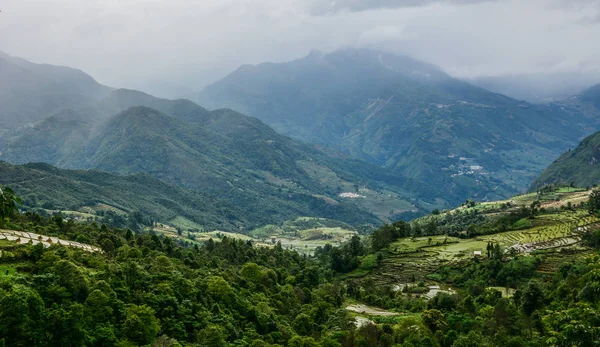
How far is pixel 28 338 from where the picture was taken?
4766cm

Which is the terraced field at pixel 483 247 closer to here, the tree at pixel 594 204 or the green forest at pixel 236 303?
the tree at pixel 594 204

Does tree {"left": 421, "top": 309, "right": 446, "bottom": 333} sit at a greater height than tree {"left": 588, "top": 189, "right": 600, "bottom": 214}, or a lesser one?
lesser

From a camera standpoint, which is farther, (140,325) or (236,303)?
(236,303)

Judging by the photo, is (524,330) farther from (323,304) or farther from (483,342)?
(323,304)

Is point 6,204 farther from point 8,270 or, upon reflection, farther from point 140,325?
point 8,270

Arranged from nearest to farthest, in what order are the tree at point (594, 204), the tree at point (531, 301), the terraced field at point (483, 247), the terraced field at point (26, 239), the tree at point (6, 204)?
1. the tree at point (6, 204)
2. the terraced field at point (26, 239)
3. the tree at point (531, 301)
4. the terraced field at point (483, 247)
5. the tree at point (594, 204)

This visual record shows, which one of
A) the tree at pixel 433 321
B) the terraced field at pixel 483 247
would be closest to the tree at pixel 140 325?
the tree at pixel 433 321

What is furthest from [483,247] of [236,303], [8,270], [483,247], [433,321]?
[8,270]

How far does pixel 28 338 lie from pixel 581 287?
231ft

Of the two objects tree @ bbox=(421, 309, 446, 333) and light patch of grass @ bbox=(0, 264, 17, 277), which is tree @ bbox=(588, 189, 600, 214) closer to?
tree @ bbox=(421, 309, 446, 333)

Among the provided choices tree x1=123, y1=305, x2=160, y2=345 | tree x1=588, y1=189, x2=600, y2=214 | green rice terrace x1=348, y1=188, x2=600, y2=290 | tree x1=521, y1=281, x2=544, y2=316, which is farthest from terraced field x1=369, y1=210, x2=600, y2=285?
tree x1=123, y1=305, x2=160, y2=345

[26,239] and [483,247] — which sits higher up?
[26,239]

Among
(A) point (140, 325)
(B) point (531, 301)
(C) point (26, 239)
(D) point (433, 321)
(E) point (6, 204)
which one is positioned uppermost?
(E) point (6, 204)

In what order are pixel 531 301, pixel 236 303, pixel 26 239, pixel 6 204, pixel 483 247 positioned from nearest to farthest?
pixel 6 204 → pixel 531 301 → pixel 26 239 → pixel 236 303 → pixel 483 247
